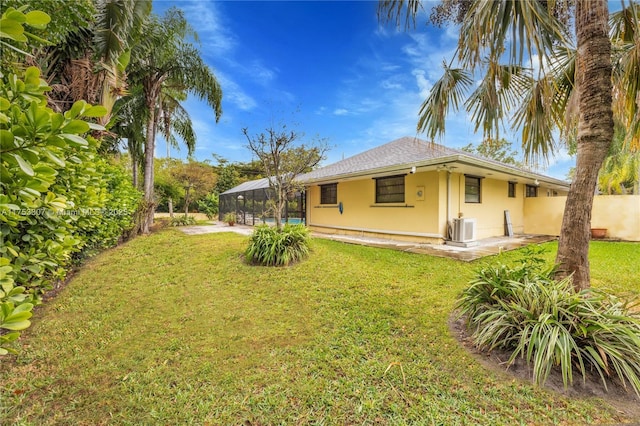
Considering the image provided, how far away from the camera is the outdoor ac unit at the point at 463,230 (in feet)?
26.9

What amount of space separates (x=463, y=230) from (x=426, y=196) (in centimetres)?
155

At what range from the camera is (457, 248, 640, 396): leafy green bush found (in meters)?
2.21

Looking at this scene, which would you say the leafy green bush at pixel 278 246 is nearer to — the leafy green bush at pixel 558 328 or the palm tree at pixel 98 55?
the leafy green bush at pixel 558 328

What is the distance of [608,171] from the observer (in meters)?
16.7

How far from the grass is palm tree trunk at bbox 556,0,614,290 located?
5.28ft

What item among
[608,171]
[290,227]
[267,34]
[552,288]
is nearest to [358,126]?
[267,34]

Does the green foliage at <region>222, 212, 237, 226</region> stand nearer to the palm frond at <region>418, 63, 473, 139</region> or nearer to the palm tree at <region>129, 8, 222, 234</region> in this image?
the palm tree at <region>129, 8, 222, 234</region>

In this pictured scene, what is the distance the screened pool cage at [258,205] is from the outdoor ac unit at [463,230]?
6890 millimetres

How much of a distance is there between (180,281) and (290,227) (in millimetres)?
2867

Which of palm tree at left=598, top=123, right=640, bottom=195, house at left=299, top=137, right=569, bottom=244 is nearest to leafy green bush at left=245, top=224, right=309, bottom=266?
house at left=299, top=137, right=569, bottom=244

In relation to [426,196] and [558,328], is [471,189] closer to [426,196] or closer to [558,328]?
[426,196]

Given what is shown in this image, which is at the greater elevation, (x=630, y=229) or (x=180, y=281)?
(x=630, y=229)

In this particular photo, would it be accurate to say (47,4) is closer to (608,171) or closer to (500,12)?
(500,12)

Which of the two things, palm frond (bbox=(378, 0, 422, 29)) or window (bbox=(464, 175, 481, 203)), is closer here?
palm frond (bbox=(378, 0, 422, 29))
